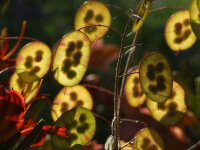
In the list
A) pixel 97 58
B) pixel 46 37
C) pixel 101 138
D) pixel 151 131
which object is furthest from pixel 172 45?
pixel 46 37

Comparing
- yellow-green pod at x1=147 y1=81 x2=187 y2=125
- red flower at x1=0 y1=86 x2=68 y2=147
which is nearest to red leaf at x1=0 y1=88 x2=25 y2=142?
red flower at x1=0 y1=86 x2=68 y2=147

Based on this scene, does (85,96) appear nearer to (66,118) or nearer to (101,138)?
(66,118)

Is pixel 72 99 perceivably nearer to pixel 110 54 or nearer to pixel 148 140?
pixel 148 140

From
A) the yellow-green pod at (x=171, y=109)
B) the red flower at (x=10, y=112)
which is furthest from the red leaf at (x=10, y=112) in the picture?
the yellow-green pod at (x=171, y=109)

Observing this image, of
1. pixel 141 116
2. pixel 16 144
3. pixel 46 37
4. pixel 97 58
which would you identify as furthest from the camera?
pixel 46 37

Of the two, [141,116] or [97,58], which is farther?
[97,58]

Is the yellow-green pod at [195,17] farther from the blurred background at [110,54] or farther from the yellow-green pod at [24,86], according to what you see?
the yellow-green pod at [24,86]

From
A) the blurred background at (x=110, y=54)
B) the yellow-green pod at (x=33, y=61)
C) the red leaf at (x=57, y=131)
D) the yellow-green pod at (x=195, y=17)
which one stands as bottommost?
the blurred background at (x=110, y=54)
